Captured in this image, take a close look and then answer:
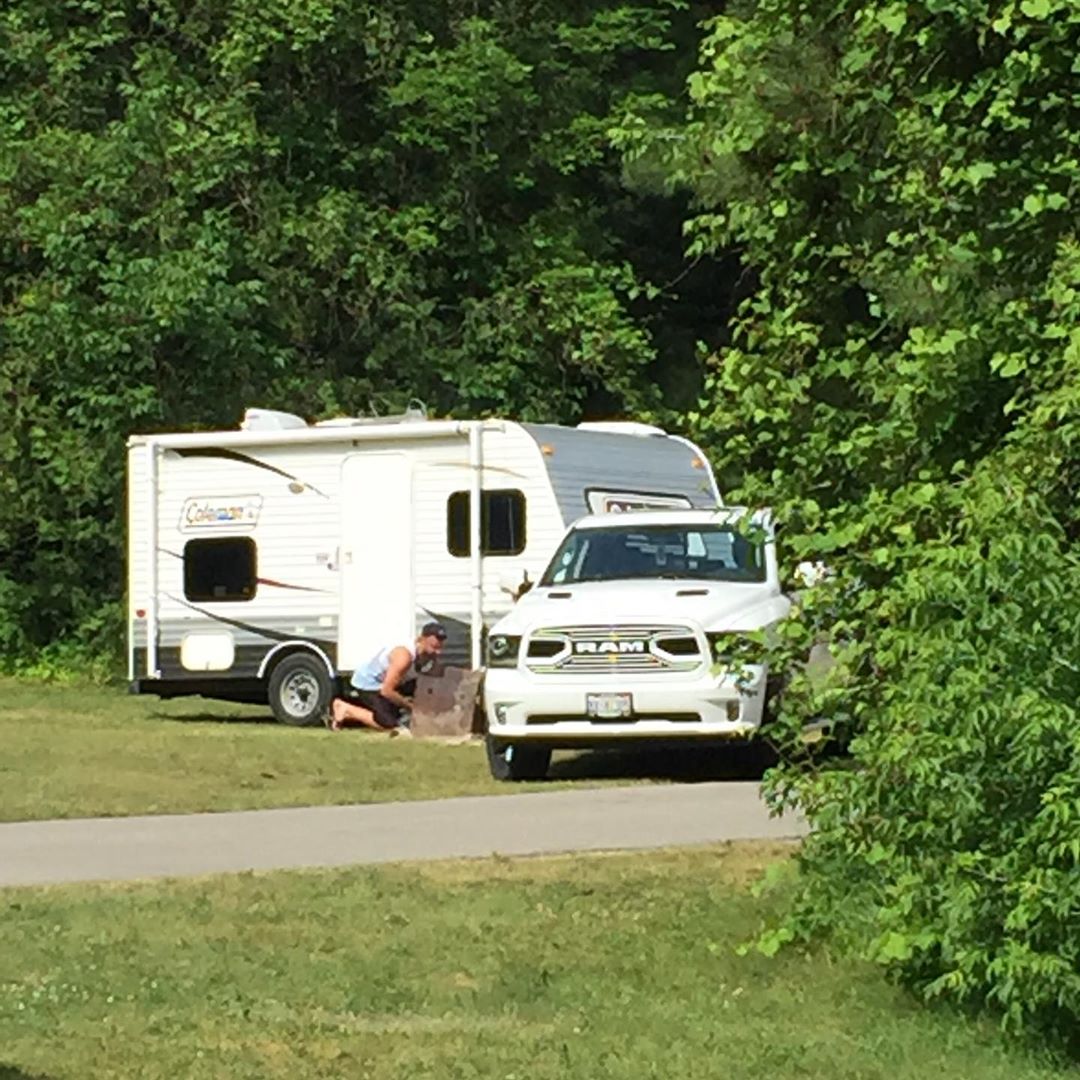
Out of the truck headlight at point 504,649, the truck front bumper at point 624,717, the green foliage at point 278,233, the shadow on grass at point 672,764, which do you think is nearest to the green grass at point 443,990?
the truck front bumper at point 624,717

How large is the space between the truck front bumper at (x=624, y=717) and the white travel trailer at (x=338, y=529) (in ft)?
18.5

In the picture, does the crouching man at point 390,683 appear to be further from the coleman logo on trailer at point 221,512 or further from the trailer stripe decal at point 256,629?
the coleman logo on trailer at point 221,512

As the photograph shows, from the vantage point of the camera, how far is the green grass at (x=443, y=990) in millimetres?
8234

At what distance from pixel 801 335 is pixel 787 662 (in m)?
1.13

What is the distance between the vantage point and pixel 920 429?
9398 mm

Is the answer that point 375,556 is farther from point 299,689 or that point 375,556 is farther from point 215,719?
point 215,719

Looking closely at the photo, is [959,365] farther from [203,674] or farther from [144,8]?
[144,8]

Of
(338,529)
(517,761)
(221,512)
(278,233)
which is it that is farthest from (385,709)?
(278,233)

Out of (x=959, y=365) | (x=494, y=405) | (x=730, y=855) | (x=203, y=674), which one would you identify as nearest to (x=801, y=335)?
(x=959, y=365)

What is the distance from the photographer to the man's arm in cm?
2317

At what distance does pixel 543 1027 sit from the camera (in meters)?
8.80

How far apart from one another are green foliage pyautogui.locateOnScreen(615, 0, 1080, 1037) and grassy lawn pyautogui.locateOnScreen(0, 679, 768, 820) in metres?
6.83

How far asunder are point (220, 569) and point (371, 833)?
36.4 feet

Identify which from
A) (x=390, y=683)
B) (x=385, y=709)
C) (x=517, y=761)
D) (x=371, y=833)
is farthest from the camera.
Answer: (x=385, y=709)
